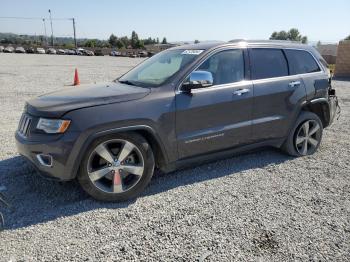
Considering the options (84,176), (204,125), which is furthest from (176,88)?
(84,176)

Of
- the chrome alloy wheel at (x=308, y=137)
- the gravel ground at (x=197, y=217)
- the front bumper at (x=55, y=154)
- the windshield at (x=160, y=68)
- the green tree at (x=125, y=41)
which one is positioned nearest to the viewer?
the gravel ground at (x=197, y=217)

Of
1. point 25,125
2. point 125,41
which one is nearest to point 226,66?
point 25,125

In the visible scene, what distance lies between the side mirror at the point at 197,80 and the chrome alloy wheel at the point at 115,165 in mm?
965

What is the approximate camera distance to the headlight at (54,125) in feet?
10.8

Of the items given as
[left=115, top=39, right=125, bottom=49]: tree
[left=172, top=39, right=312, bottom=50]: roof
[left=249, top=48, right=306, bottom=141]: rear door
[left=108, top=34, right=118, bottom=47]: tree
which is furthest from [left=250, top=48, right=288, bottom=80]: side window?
[left=108, top=34, right=118, bottom=47]: tree

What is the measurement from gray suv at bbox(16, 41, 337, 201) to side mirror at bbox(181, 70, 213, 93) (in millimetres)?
12

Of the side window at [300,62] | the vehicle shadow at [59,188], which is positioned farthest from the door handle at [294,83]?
the vehicle shadow at [59,188]

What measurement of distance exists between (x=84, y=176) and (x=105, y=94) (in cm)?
96

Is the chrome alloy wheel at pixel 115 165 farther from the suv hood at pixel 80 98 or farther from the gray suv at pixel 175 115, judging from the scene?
the suv hood at pixel 80 98

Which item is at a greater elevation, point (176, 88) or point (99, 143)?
point (176, 88)

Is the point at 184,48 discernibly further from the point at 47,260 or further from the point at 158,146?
the point at 47,260

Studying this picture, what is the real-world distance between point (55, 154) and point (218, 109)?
2026 millimetres

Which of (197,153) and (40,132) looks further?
(197,153)

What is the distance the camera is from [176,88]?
3.87 m
